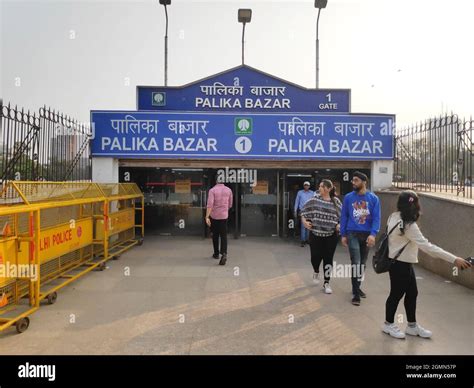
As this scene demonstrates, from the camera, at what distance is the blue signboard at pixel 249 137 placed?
29.1ft

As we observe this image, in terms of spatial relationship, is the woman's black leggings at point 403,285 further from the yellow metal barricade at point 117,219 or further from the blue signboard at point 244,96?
the blue signboard at point 244,96

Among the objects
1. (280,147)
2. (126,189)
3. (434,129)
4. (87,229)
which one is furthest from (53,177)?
(434,129)

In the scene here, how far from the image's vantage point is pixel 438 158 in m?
7.88

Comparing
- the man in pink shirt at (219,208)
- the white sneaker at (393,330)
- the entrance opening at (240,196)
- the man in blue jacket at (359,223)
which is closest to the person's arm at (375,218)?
the man in blue jacket at (359,223)

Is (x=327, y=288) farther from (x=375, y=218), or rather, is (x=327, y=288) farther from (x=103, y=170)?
(x=103, y=170)

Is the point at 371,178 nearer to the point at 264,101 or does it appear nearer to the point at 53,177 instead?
the point at 264,101

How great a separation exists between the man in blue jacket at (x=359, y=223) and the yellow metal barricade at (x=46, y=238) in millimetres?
4014

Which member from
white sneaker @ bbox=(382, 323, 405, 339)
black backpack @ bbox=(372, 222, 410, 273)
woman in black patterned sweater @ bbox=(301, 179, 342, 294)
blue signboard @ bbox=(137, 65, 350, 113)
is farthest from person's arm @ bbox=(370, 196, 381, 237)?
blue signboard @ bbox=(137, 65, 350, 113)

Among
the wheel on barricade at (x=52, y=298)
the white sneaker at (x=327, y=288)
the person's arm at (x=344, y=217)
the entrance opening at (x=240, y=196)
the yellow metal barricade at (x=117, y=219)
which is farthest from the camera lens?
the entrance opening at (x=240, y=196)

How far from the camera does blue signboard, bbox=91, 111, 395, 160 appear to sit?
8.88 m

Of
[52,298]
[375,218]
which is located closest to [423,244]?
[375,218]

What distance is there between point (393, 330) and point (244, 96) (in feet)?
26.0
